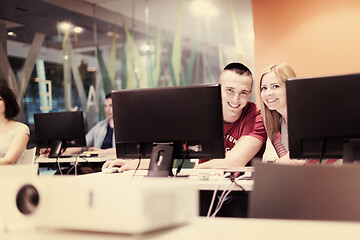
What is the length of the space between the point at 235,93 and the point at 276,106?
1.03 ft

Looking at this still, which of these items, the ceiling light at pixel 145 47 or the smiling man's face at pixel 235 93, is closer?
the smiling man's face at pixel 235 93

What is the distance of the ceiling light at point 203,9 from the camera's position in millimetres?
5287

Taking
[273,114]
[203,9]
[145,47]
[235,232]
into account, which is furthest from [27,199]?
[145,47]

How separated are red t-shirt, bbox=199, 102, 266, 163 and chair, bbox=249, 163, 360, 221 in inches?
56.9

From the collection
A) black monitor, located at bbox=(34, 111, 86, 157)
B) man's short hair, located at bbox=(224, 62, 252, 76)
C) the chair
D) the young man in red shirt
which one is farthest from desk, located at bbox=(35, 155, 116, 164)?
the chair

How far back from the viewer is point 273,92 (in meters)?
2.58

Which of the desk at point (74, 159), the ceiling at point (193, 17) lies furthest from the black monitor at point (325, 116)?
the ceiling at point (193, 17)

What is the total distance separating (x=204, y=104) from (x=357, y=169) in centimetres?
103

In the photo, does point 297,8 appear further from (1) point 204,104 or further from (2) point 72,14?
(2) point 72,14

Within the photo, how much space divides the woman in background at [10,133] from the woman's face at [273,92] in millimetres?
2053

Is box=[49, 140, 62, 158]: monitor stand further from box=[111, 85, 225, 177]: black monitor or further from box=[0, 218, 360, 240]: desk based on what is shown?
box=[0, 218, 360, 240]: desk

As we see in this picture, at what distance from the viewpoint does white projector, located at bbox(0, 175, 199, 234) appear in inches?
30.4

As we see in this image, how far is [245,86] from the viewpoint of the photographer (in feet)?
8.98

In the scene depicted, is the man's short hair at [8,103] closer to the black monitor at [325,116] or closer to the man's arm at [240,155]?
the man's arm at [240,155]
